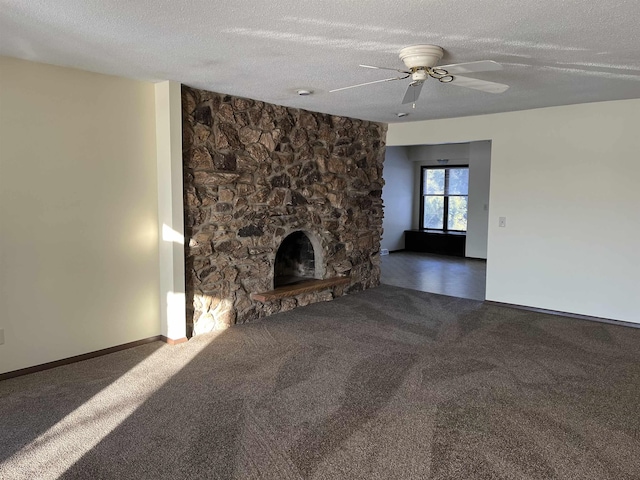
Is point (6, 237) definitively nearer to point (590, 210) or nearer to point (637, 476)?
point (637, 476)

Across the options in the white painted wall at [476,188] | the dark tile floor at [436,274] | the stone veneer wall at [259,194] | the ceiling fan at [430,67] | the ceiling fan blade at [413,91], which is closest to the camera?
the ceiling fan at [430,67]

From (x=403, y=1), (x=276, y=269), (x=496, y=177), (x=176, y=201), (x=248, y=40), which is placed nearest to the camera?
(x=403, y=1)

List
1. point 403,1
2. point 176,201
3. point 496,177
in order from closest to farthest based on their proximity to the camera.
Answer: point 403,1 < point 176,201 < point 496,177

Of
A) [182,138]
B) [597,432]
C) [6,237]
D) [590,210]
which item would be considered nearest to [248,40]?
[182,138]

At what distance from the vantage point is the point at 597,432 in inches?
99.6

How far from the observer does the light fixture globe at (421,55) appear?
272cm

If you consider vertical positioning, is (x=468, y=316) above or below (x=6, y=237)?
below

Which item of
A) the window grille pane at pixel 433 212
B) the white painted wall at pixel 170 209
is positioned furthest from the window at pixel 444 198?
the white painted wall at pixel 170 209

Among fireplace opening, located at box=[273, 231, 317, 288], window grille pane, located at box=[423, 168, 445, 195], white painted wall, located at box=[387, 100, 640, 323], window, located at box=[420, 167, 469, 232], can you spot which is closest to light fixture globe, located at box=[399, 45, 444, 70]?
white painted wall, located at box=[387, 100, 640, 323]

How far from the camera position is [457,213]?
9.76m

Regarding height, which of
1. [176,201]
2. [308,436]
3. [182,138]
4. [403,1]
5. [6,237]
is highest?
[403,1]

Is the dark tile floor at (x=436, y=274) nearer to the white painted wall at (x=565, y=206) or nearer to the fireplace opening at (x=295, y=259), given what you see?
the white painted wall at (x=565, y=206)

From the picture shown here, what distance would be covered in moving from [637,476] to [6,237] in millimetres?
3901

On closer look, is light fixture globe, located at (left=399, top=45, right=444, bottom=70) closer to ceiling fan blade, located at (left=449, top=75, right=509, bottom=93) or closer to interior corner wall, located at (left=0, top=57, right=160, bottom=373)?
ceiling fan blade, located at (left=449, top=75, right=509, bottom=93)
